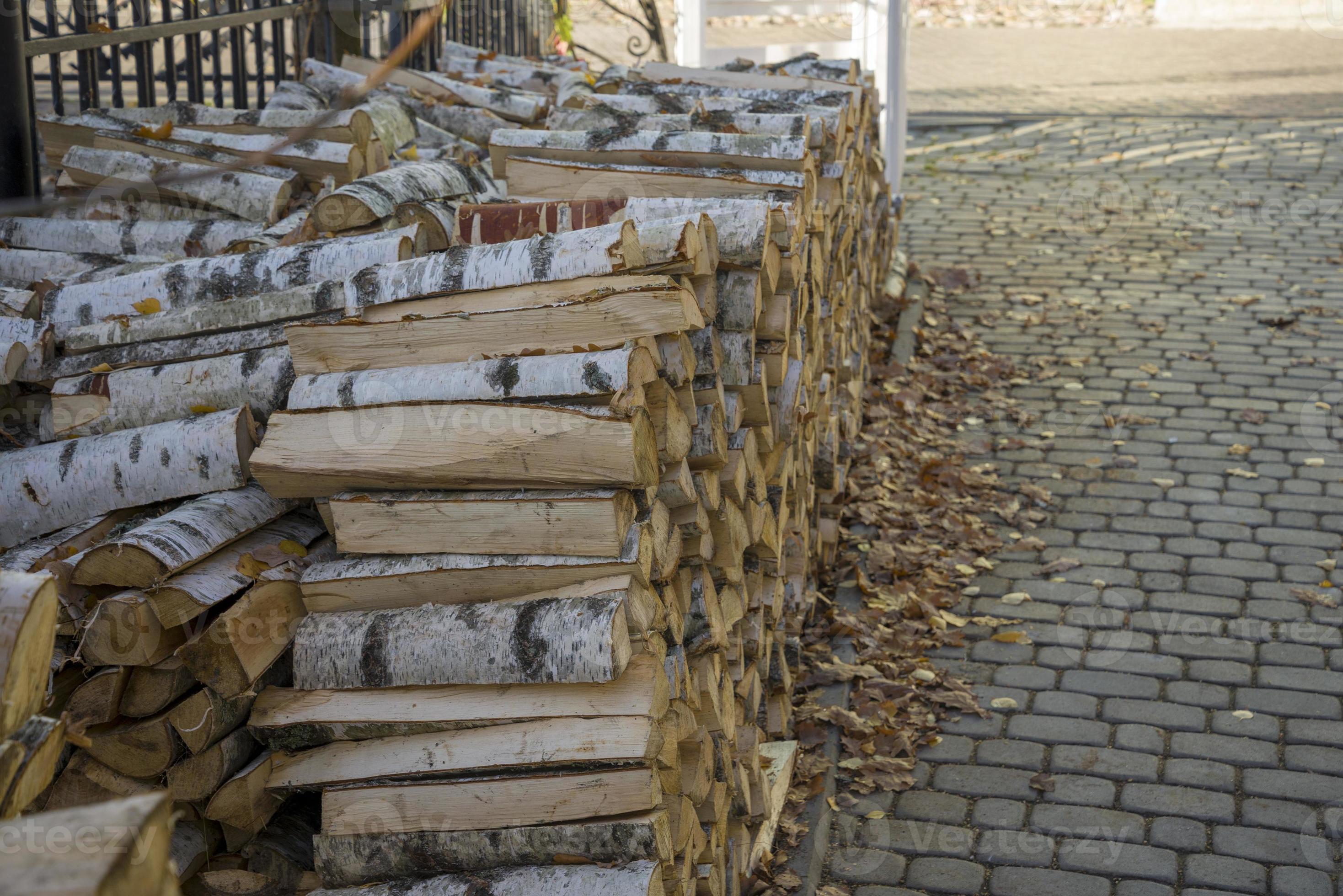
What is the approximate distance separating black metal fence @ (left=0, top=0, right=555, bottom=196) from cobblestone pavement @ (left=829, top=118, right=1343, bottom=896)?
367cm

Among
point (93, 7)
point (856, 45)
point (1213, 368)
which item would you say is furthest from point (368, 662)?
point (856, 45)

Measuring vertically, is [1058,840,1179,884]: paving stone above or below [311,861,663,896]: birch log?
below

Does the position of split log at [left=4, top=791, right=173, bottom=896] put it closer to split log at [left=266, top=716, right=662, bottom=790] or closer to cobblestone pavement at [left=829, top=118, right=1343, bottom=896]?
split log at [left=266, top=716, right=662, bottom=790]

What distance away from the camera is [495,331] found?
107 inches

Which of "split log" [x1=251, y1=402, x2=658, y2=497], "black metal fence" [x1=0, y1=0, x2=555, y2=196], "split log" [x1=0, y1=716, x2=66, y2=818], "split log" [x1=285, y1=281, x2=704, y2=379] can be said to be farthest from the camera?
"black metal fence" [x1=0, y1=0, x2=555, y2=196]

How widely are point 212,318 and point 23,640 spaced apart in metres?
1.72

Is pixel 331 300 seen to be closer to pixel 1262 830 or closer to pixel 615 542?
pixel 615 542

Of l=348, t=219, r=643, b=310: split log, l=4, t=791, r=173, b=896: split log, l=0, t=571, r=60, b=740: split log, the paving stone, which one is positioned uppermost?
l=348, t=219, r=643, b=310: split log

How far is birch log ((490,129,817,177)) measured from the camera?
13.1 ft

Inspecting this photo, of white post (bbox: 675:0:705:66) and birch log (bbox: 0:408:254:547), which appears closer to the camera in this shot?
birch log (bbox: 0:408:254:547)

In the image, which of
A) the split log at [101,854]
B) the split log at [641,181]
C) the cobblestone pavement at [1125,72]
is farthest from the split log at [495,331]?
the cobblestone pavement at [1125,72]

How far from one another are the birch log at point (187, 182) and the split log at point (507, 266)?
1.36m

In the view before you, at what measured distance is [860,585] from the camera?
4.94 metres

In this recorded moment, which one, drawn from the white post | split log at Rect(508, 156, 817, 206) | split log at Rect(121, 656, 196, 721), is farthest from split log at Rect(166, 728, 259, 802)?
the white post
